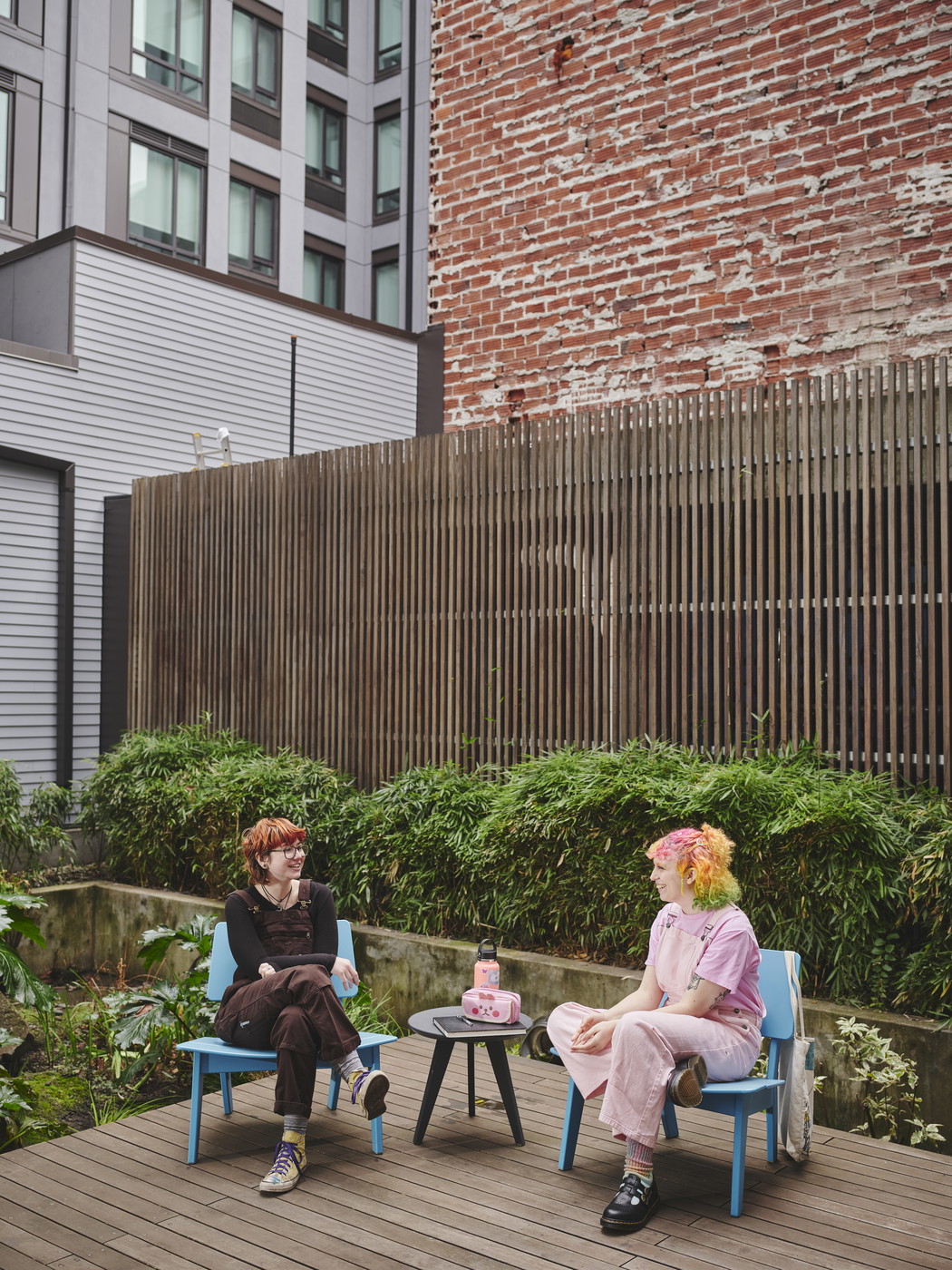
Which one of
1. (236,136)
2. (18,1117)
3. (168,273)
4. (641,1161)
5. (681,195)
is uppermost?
(236,136)

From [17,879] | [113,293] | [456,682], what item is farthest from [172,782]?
[113,293]

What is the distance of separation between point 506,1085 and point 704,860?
1.25 metres

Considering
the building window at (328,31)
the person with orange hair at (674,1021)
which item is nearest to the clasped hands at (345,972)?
the person with orange hair at (674,1021)

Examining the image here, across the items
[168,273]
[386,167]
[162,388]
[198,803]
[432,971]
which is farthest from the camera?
[386,167]

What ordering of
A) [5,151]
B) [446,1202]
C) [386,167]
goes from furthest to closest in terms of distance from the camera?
[386,167] < [5,151] < [446,1202]

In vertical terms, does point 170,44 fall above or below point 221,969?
above

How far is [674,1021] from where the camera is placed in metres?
3.97

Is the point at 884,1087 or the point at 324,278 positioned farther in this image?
the point at 324,278

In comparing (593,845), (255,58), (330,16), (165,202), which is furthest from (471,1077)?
(330,16)

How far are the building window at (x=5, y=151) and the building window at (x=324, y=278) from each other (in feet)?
21.1

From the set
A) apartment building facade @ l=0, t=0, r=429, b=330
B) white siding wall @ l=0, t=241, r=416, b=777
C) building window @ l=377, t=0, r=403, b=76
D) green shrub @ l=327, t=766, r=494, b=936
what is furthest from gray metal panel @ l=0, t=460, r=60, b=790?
building window @ l=377, t=0, r=403, b=76

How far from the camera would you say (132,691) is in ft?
32.8

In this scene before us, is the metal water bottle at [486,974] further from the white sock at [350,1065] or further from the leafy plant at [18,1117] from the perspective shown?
the leafy plant at [18,1117]

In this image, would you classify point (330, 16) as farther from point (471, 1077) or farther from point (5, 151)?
point (471, 1077)
